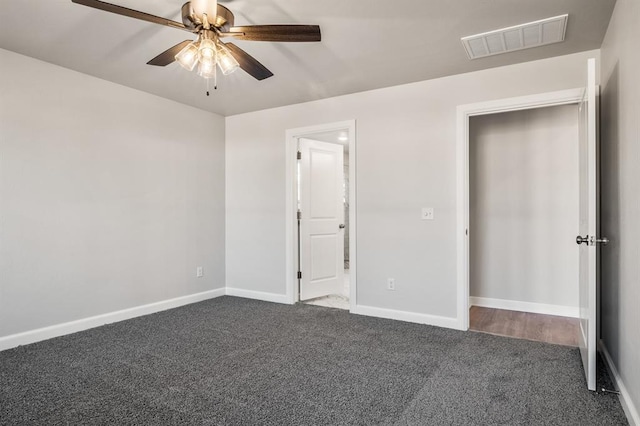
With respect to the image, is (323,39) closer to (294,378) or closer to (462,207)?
(462,207)

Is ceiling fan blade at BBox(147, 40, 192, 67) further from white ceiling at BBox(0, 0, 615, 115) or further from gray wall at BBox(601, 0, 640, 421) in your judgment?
gray wall at BBox(601, 0, 640, 421)

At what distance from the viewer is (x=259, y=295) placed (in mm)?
4602

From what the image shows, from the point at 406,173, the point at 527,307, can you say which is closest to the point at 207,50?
the point at 406,173

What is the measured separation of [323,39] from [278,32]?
846 mm

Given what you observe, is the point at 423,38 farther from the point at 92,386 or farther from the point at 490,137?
the point at 92,386

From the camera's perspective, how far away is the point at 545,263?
13.2 feet

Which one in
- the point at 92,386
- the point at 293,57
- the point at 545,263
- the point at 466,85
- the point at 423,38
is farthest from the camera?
the point at 545,263

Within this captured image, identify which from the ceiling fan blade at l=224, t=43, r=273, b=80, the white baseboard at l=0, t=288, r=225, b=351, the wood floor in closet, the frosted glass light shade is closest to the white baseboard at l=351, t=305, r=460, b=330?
the wood floor in closet

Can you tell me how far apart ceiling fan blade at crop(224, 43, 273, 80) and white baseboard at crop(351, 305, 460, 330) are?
8.30ft

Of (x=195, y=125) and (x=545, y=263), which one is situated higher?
(x=195, y=125)

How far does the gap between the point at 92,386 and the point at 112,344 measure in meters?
0.79

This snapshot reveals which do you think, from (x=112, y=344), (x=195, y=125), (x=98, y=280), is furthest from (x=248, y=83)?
(x=112, y=344)

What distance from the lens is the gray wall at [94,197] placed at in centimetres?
301

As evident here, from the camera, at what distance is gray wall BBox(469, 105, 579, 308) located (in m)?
3.91
